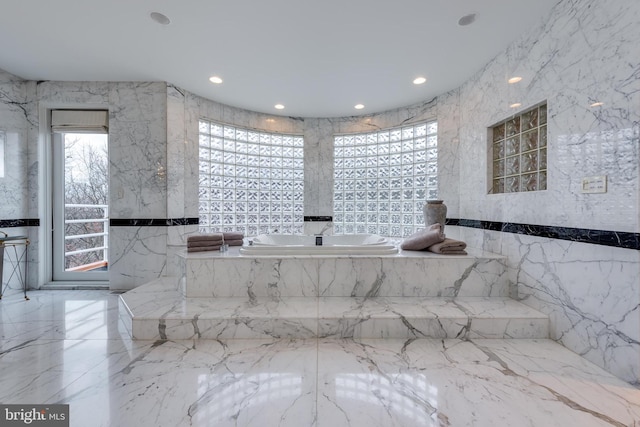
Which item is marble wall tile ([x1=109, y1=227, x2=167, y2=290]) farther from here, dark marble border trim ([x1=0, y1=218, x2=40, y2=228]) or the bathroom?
dark marble border trim ([x1=0, y1=218, x2=40, y2=228])

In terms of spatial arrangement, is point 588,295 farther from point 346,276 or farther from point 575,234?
point 346,276

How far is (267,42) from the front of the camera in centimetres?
216

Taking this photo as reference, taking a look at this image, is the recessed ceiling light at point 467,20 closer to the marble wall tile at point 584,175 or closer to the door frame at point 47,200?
the marble wall tile at point 584,175

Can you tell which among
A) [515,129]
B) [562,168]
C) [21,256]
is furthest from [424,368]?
[21,256]

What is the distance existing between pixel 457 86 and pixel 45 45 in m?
3.92

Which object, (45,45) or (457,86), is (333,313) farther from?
(45,45)

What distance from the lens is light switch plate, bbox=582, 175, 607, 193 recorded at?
147 cm

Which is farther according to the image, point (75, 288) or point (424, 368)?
point (75, 288)

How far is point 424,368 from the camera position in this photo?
4.91 ft

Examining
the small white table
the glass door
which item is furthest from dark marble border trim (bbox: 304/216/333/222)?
the small white table

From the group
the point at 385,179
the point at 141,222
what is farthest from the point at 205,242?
the point at 385,179

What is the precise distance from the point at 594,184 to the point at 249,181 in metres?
3.38

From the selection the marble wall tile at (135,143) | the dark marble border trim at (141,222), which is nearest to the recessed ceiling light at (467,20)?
the marble wall tile at (135,143)

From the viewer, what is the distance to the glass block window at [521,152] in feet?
6.60
